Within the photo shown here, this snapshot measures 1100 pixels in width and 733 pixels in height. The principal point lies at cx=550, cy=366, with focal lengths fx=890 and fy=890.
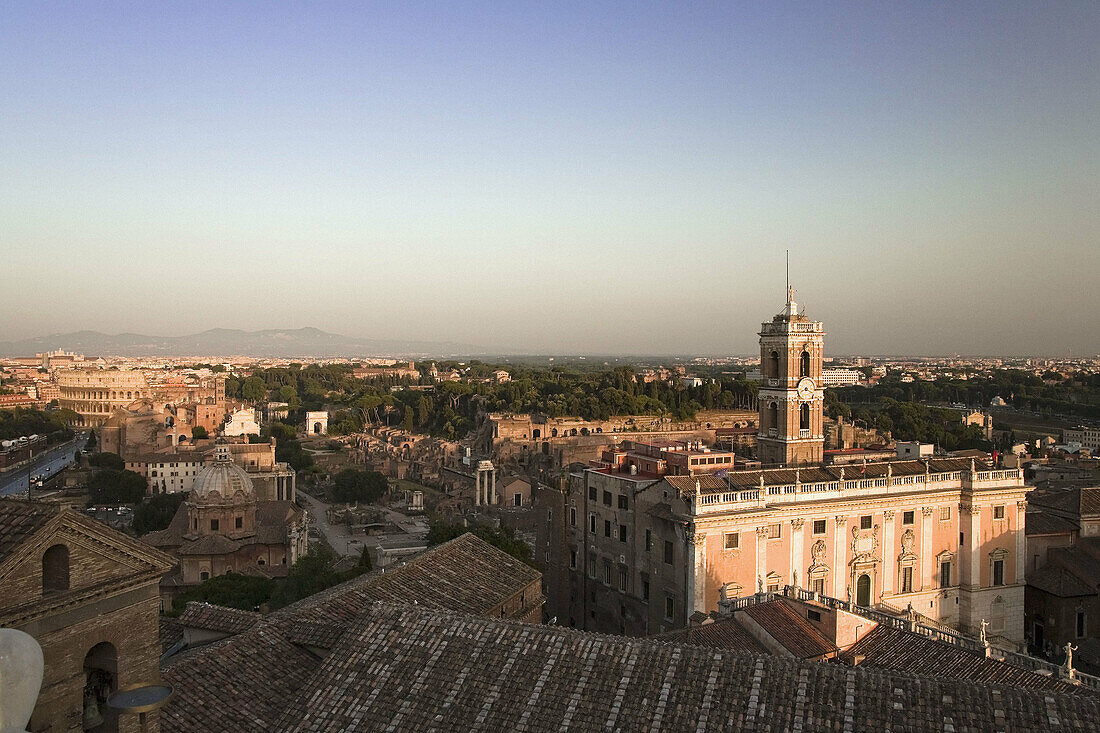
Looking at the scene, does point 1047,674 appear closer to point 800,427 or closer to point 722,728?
point 722,728

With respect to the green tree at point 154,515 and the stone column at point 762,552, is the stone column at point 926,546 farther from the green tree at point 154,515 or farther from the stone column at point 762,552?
the green tree at point 154,515

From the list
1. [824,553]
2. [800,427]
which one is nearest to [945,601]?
[824,553]

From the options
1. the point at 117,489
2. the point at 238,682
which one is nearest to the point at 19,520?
the point at 238,682

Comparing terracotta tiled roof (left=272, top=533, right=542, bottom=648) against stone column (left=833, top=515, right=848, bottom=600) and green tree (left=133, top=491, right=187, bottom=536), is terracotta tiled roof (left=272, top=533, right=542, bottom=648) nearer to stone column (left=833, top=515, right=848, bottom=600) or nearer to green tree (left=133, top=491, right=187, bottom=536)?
stone column (left=833, top=515, right=848, bottom=600)

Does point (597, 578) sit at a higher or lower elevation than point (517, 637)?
lower

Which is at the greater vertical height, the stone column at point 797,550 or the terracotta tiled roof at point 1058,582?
the stone column at point 797,550

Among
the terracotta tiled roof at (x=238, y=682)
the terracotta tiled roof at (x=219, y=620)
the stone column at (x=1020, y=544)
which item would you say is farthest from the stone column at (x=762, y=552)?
the terracotta tiled roof at (x=238, y=682)
